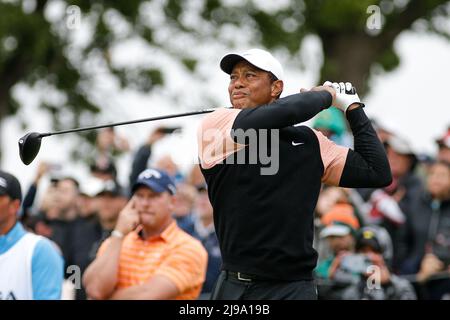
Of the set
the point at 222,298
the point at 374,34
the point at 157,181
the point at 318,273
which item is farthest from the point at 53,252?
the point at 374,34

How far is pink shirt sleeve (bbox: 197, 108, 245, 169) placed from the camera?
218 inches

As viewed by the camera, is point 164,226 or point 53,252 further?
point 164,226

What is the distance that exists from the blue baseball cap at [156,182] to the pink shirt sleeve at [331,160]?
6.47 ft

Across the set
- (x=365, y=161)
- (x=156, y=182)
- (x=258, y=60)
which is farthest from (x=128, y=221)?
(x=365, y=161)

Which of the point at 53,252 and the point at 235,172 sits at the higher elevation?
the point at 235,172

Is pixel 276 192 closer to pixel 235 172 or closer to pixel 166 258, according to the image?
pixel 235 172

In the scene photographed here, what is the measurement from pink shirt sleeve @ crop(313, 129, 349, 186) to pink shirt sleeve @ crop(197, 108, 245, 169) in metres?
0.47

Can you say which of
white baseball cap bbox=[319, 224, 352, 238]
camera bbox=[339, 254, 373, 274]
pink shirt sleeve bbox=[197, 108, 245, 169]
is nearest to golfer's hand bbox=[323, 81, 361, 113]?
pink shirt sleeve bbox=[197, 108, 245, 169]

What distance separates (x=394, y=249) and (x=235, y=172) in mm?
4470

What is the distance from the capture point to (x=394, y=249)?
9.67 metres

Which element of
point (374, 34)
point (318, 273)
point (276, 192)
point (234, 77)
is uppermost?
point (374, 34)

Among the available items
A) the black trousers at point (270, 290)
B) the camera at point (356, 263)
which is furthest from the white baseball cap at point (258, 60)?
the camera at point (356, 263)

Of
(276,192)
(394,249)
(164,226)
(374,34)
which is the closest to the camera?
(276,192)

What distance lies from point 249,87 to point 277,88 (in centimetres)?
17
